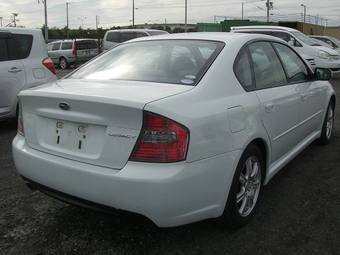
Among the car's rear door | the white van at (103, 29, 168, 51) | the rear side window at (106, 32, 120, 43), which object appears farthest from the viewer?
the rear side window at (106, 32, 120, 43)

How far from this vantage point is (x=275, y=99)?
4.12m

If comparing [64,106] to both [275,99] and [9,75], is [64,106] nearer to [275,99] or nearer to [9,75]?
[275,99]

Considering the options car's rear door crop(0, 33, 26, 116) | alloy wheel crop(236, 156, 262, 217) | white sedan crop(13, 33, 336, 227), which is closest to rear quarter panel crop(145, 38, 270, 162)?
white sedan crop(13, 33, 336, 227)

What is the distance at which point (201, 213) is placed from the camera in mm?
3143

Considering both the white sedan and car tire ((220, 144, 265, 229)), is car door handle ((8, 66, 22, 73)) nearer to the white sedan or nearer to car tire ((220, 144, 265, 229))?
the white sedan

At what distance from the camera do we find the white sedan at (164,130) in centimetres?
291

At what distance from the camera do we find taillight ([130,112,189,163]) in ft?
9.51

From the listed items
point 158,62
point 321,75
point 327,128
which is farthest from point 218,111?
point 327,128

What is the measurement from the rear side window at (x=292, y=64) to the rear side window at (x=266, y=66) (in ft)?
0.48

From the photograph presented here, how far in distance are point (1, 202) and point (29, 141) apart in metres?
1.01

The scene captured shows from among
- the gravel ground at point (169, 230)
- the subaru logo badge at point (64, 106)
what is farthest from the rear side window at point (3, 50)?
the subaru logo badge at point (64, 106)

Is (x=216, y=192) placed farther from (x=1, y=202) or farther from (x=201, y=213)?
(x=1, y=202)

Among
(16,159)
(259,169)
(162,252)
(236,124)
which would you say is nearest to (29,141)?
(16,159)

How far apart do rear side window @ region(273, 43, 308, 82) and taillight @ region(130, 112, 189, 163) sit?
7.18 feet
